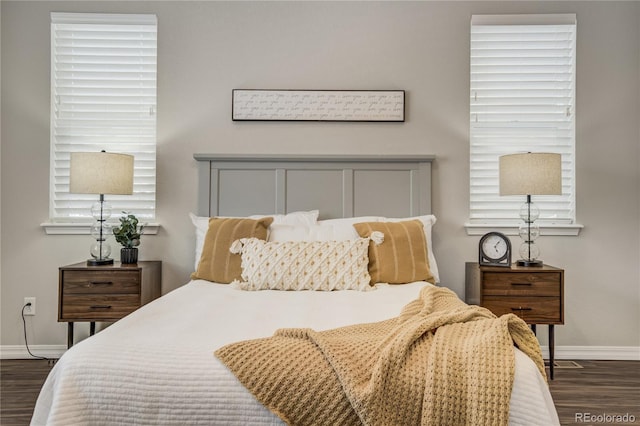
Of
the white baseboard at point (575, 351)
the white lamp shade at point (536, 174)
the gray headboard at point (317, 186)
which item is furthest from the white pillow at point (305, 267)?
the white baseboard at point (575, 351)

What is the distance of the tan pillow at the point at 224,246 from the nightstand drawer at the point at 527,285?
55.7 inches

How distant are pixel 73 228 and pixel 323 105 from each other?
193 cm

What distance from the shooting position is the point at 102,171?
2.45 metres

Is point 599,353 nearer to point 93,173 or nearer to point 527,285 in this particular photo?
point 527,285

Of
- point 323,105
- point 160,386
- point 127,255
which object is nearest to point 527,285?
point 323,105

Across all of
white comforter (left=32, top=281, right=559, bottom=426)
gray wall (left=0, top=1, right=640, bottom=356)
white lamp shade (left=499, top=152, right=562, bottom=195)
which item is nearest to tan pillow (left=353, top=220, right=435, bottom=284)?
gray wall (left=0, top=1, right=640, bottom=356)

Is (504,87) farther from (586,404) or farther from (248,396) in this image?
(248,396)

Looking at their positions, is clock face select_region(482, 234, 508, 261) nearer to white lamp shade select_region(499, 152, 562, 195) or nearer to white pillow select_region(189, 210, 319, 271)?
white lamp shade select_region(499, 152, 562, 195)

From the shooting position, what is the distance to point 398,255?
225 cm

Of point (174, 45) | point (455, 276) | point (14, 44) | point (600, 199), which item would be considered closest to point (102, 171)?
point (174, 45)

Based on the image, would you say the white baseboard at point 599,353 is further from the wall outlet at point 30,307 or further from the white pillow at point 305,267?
the wall outlet at point 30,307

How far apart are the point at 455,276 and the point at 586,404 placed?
3.31 ft

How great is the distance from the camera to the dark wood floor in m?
1.98

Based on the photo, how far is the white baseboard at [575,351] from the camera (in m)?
2.76
